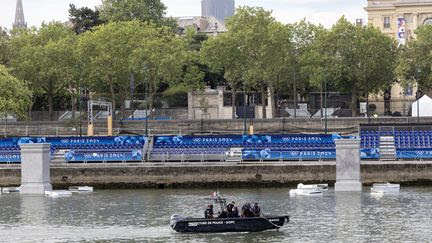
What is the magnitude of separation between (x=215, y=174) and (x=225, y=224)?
27.5 m

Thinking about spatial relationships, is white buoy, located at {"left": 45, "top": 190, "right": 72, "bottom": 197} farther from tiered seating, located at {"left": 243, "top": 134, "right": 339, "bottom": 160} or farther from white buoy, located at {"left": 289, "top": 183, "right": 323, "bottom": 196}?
white buoy, located at {"left": 289, "top": 183, "right": 323, "bottom": 196}

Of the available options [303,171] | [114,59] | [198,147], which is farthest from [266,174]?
[114,59]

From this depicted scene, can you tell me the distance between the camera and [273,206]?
79.8 meters

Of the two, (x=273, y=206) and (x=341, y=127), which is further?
(x=341, y=127)

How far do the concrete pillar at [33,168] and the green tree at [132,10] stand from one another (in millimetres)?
85526

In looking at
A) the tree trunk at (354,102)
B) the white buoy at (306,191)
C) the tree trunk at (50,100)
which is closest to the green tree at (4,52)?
the tree trunk at (50,100)

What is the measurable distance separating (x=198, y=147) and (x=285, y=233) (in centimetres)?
3492

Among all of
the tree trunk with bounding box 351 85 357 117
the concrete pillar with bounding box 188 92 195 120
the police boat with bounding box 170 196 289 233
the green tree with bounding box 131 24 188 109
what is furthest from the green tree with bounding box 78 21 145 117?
the police boat with bounding box 170 196 289 233

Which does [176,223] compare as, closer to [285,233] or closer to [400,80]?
[285,233]

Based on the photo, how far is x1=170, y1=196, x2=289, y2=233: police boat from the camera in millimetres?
67438

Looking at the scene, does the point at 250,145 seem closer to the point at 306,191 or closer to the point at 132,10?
the point at 306,191

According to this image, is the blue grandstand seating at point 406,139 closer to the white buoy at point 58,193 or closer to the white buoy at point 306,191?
the white buoy at point 306,191

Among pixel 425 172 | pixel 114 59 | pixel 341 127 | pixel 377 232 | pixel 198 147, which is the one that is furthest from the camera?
pixel 114 59

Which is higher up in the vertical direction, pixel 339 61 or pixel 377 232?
pixel 339 61
